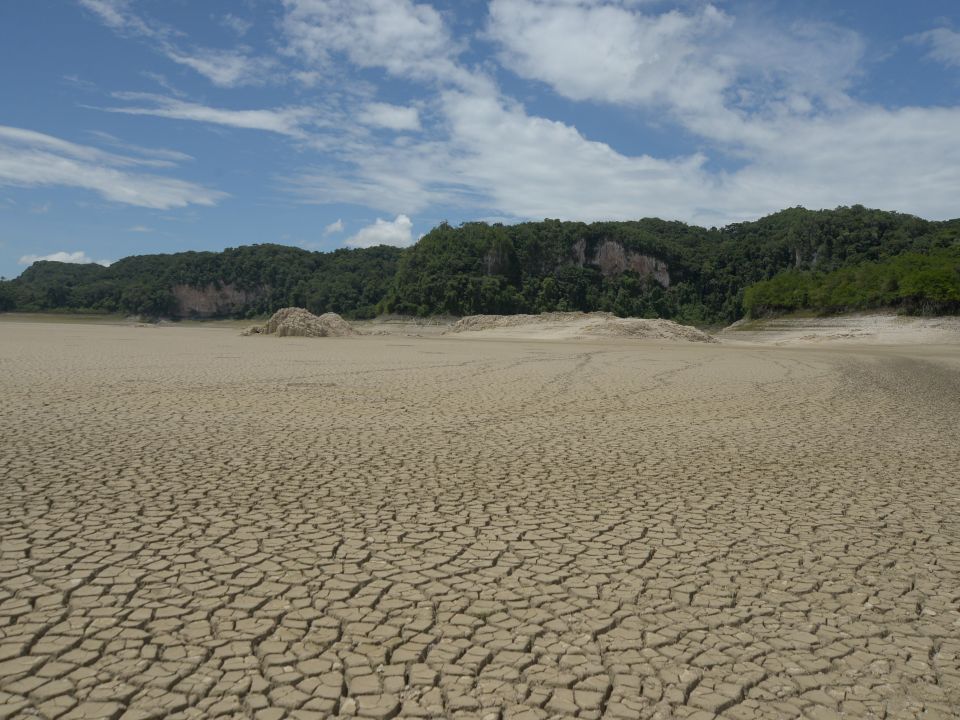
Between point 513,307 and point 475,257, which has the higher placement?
point 475,257

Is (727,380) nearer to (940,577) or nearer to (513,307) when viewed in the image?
(940,577)

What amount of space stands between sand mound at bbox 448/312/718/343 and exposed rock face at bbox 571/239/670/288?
33570mm

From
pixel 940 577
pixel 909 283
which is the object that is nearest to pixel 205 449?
pixel 940 577

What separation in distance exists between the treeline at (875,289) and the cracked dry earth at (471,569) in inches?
1831

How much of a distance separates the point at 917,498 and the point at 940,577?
71.1 inches

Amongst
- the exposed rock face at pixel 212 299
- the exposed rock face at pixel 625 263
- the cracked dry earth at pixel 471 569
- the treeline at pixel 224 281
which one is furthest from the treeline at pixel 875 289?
the exposed rock face at pixel 212 299

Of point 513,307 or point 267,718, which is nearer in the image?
point 267,718

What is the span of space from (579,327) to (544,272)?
4305 centimetres

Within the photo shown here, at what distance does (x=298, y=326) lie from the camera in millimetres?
37062

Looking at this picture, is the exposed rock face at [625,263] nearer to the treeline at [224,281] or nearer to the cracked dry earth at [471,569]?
the treeline at [224,281]

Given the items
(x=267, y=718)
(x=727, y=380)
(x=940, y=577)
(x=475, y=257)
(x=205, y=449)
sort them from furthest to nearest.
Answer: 1. (x=475, y=257)
2. (x=727, y=380)
3. (x=205, y=449)
4. (x=940, y=577)
5. (x=267, y=718)

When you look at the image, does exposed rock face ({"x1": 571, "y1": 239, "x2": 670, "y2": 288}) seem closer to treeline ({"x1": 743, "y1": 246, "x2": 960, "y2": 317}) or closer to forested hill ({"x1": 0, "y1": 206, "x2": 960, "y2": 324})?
forested hill ({"x1": 0, "y1": 206, "x2": 960, "y2": 324})

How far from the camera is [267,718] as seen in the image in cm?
232

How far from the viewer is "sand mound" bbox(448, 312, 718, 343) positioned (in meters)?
42.3
